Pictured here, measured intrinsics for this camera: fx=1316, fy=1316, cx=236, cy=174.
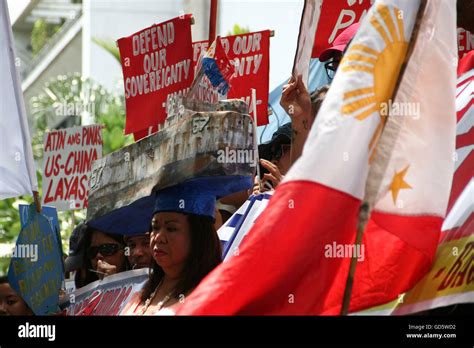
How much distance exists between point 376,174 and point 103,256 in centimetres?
359

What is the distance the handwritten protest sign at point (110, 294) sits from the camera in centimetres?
583

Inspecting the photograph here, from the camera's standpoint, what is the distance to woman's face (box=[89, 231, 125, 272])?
7.32m

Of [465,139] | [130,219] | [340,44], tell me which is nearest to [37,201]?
[130,219]

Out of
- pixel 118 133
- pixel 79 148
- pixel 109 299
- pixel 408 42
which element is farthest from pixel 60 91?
pixel 408 42

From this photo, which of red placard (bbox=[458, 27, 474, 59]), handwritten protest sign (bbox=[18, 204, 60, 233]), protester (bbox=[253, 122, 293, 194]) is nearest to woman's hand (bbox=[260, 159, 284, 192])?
protester (bbox=[253, 122, 293, 194])

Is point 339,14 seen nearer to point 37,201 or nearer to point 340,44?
point 340,44

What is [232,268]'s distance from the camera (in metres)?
3.86

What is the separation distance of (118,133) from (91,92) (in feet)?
13.1

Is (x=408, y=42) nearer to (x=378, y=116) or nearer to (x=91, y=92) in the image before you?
(x=378, y=116)

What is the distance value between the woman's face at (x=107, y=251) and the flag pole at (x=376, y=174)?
133 inches

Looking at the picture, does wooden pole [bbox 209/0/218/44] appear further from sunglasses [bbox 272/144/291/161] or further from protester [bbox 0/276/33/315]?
protester [bbox 0/276/33/315]

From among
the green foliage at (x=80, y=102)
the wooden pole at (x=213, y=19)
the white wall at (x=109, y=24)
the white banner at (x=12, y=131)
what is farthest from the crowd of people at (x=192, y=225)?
the white wall at (x=109, y=24)

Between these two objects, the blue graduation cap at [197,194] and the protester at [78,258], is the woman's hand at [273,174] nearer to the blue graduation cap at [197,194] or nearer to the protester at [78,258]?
the blue graduation cap at [197,194]
